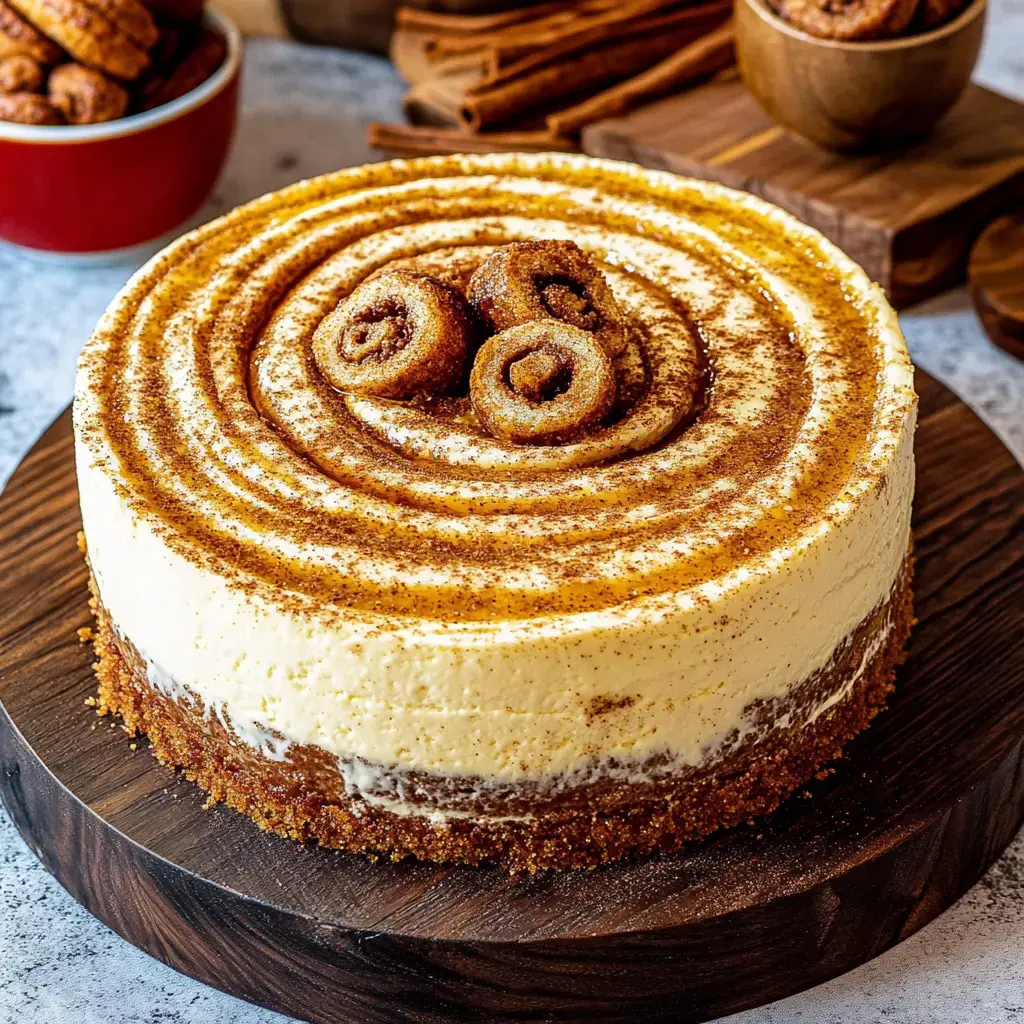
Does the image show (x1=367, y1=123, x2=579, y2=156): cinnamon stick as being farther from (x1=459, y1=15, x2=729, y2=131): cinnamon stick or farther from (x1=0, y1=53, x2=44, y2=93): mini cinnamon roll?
(x1=0, y1=53, x2=44, y2=93): mini cinnamon roll

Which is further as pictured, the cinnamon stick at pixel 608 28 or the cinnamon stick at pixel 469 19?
the cinnamon stick at pixel 469 19

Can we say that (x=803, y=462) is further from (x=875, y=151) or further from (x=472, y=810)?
(x=875, y=151)

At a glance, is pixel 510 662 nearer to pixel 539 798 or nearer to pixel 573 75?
pixel 539 798

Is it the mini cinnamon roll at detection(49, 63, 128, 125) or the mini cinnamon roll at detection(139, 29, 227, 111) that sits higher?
the mini cinnamon roll at detection(49, 63, 128, 125)

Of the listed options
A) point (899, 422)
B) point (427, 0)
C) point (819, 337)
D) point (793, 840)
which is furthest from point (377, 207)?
point (427, 0)

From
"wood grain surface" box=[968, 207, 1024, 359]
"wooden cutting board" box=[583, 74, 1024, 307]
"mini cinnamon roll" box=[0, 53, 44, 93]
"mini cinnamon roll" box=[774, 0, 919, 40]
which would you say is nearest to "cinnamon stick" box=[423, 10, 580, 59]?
"wooden cutting board" box=[583, 74, 1024, 307]

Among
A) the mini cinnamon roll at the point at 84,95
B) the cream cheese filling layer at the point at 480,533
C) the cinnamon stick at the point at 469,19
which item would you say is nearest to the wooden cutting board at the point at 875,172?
the cinnamon stick at the point at 469,19

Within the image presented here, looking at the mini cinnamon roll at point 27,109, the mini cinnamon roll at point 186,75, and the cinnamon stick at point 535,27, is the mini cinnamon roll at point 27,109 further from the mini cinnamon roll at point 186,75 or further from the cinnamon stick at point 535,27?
the cinnamon stick at point 535,27

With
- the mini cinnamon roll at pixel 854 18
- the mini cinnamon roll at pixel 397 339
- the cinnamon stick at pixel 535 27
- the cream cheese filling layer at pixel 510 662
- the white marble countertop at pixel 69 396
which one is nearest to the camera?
the cream cheese filling layer at pixel 510 662
